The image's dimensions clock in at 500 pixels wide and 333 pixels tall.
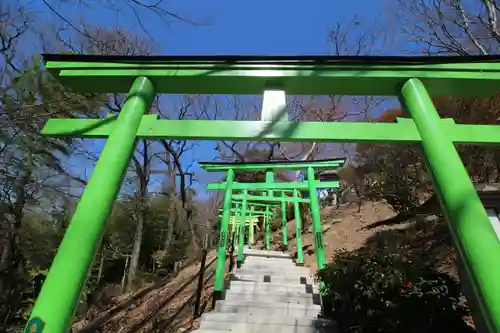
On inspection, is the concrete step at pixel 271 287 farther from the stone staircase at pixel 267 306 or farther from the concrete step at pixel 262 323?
the concrete step at pixel 262 323

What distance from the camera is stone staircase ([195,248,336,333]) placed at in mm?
4336

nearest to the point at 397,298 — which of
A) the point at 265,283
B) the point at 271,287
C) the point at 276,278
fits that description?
the point at 271,287

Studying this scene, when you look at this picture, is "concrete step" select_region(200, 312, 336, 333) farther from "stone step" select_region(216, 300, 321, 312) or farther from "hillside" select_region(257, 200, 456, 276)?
"hillside" select_region(257, 200, 456, 276)

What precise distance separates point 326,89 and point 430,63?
77 cm

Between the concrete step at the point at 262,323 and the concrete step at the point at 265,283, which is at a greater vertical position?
the concrete step at the point at 265,283

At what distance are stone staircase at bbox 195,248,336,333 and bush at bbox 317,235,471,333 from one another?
0.59 metres

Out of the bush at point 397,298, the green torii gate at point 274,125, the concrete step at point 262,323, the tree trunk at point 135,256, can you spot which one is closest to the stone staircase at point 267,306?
the concrete step at point 262,323

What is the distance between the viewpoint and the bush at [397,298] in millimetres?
3398

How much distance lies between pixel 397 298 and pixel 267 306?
83.8 inches

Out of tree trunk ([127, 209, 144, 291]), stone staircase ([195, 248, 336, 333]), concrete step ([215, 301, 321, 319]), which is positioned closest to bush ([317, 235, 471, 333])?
stone staircase ([195, 248, 336, 333])

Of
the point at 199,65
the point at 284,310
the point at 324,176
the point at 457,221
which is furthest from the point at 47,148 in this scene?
the point at 324,176

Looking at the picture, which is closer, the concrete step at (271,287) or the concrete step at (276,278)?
the concrete step at (271,287)

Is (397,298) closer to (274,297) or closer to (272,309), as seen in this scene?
(272,309)

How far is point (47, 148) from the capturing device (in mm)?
5559
